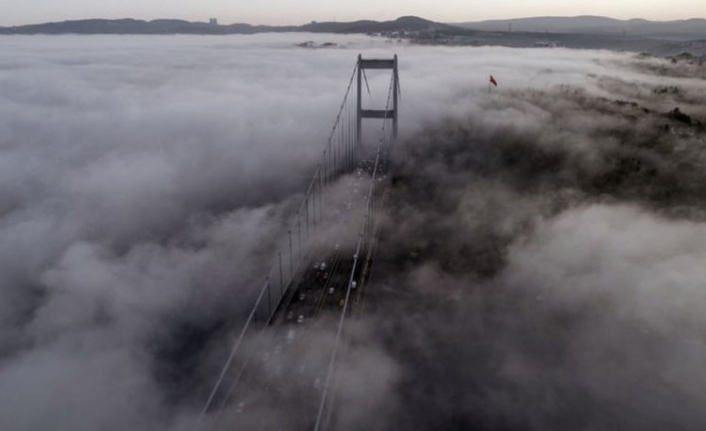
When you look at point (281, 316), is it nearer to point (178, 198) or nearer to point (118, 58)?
point (178, 198)

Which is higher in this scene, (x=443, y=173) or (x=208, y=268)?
(x=443, y=173)

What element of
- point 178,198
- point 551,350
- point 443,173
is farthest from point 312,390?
point 178,198

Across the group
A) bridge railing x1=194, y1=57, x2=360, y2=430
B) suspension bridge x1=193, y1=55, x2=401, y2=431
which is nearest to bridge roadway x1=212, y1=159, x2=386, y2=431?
suspension bridge x1=193, y1=55, x2=401, y2=431

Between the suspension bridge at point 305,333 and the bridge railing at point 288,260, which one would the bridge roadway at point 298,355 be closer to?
the suspension bridge at point 305,333

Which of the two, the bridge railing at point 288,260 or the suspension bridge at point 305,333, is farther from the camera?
the bridge railing at point 288,260

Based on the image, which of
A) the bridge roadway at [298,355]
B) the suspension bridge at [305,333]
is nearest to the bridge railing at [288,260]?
the suspension bridge at [305,333]

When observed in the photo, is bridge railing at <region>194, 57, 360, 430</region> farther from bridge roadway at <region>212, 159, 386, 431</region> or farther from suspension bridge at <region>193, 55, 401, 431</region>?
bridge roadway at <region>212, 159, 386, 431</region>
